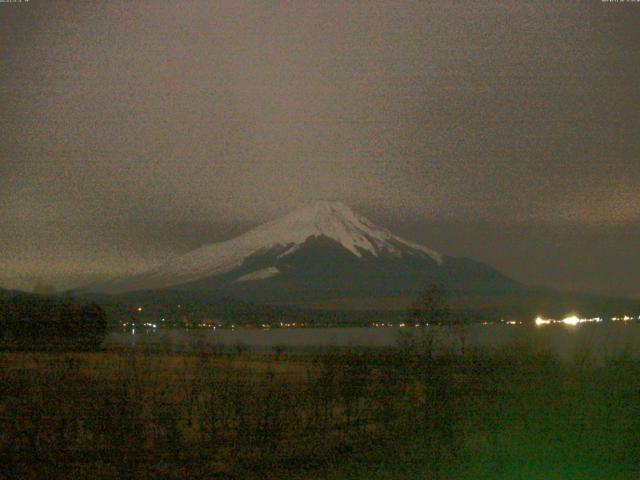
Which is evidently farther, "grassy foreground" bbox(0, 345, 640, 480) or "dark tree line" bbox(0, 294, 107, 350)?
"dark tree line" bbox(0, 294, 107, 350)

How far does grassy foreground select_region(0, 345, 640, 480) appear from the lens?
1173 cm

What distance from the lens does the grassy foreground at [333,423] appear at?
11727mm

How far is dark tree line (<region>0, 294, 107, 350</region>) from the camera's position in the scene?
41562 mm

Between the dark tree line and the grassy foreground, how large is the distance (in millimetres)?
25115

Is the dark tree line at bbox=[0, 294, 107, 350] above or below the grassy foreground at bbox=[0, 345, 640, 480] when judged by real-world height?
A: above

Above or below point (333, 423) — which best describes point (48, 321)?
above

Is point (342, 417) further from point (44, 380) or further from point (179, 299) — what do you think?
point (179, 299)

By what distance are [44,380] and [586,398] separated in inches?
329

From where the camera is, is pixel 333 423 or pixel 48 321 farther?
pixel 48 321

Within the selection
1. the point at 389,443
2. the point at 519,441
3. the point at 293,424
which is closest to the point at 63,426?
the point at 293,424

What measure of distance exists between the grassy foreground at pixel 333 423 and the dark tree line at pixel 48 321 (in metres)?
25.1

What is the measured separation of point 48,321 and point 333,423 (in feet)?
99.5

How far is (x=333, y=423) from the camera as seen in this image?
1605cm

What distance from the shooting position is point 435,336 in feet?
65.6
